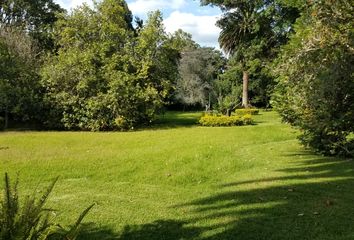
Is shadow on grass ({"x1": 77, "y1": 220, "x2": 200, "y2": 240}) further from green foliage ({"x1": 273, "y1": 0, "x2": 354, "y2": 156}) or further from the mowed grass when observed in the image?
green foliage ({"x1": 273, "y1": 0, "x2": 354, "y2": 156})

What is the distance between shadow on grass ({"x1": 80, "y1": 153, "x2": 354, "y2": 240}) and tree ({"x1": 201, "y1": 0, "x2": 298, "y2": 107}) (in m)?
16.1

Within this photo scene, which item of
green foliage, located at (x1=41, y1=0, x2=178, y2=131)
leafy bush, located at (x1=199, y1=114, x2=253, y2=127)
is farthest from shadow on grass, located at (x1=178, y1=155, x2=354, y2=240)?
leafy bush, located at (x1=199, y1=114, x2=253, y2=127)

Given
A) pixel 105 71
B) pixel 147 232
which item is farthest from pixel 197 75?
pixel 147 232

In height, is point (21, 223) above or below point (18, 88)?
below

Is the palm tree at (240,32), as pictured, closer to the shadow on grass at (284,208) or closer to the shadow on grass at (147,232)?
the shadow on grass at (284,208)

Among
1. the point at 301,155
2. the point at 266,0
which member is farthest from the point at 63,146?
the point at 266,0

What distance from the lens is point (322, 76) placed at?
9.57 meters

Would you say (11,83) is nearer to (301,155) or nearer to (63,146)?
(63,146)

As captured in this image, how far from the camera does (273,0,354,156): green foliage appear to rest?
8.13 metres

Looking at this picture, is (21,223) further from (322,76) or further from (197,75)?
(197,75)

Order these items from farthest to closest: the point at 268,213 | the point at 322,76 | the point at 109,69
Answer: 1. the point at 109,69
2. the point at 322,76
3. the point at 268,213

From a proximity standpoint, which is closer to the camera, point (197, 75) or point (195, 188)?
point (195, 188)

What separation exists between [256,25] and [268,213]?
904 inches

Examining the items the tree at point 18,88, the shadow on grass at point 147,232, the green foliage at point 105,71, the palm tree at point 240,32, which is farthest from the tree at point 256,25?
the shadow on grass at point 147,232
